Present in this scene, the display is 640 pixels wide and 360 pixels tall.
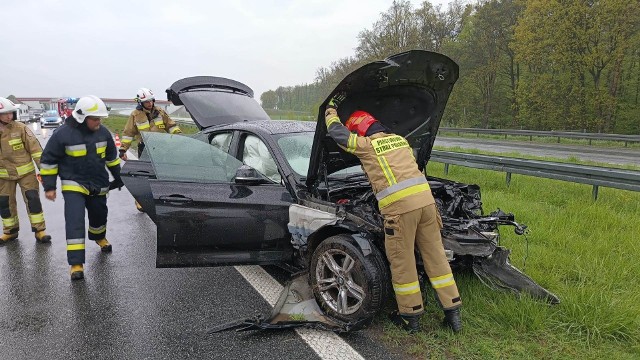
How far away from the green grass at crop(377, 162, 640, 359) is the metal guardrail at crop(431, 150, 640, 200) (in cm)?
64

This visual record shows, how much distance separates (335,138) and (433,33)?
35.9 m

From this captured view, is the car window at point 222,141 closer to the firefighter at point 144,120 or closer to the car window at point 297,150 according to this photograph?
the car window at point 297,150

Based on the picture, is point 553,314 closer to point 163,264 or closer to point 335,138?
point 335,138

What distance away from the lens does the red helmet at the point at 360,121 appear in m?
3.02

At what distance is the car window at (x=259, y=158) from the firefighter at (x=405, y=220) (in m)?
0.98

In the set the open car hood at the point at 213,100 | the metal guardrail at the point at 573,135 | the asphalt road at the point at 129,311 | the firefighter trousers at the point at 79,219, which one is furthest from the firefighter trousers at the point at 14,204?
the metal guardrail at the point at 573,135

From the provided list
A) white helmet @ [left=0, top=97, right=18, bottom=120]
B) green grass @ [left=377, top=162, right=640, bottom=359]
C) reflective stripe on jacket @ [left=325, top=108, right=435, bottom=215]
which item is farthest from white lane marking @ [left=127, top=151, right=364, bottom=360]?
white helmet @ [left=0, top=97, right=18, bottom=120]

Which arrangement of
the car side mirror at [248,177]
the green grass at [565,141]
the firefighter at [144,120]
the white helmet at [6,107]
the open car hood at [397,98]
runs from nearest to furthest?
the open car hood at [397,98] → the car side mirror at [248,177] → the white helmet at [6,107] → the firefighter at [144,120] → the green grass at [565,141]

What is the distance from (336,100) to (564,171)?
15.8 ft

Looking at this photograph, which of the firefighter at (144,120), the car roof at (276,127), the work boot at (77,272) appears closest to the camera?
the work boot at (77,272)

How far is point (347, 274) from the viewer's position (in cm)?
295

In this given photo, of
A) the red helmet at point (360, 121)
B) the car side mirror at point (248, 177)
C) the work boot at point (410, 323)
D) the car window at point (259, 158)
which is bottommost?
the work boot at point (410, 323)

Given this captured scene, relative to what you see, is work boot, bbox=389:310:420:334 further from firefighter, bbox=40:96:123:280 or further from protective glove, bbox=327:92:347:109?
firefighter, bbox=40:96:123:280

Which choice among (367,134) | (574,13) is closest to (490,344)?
(367,134)
